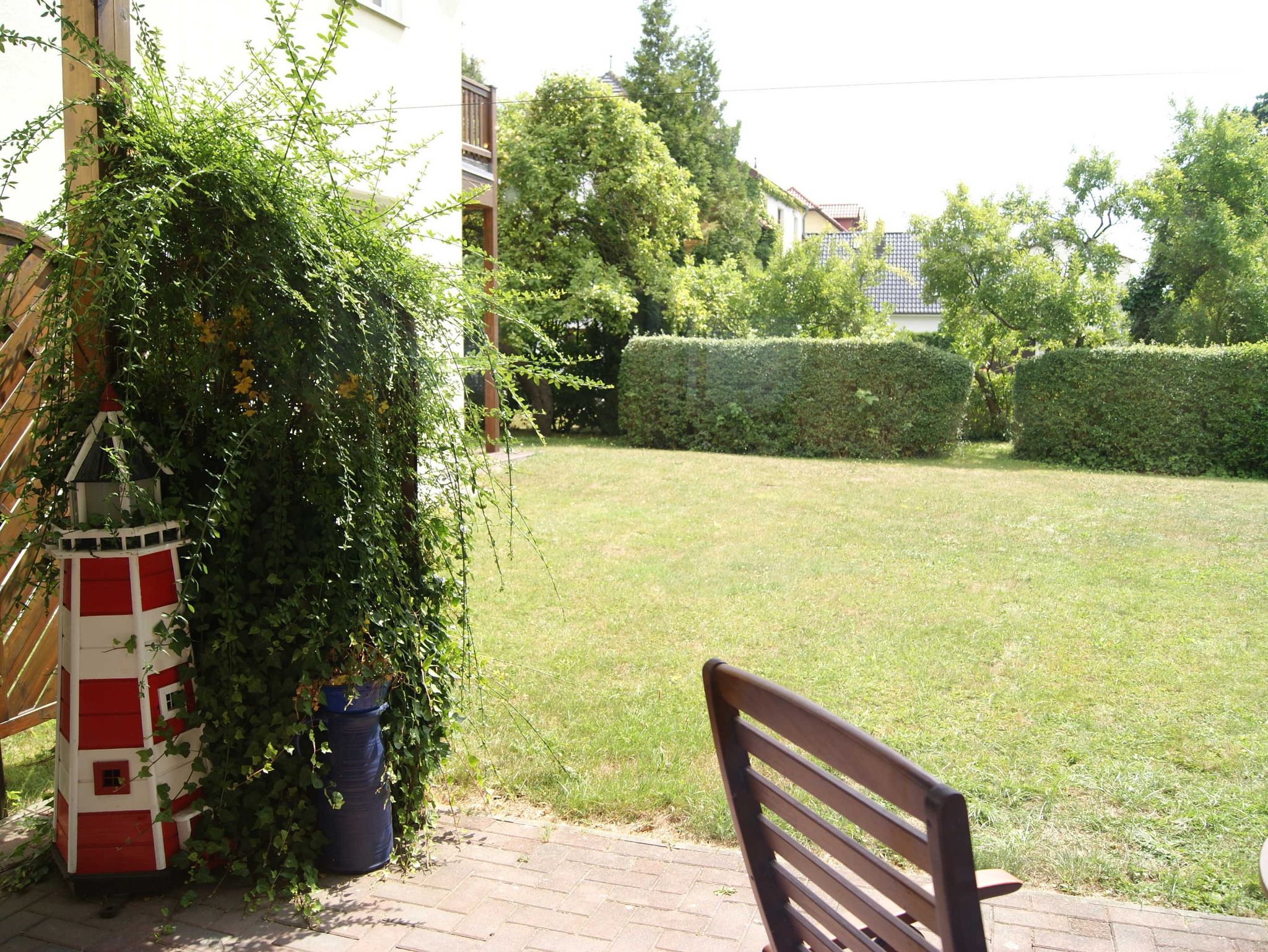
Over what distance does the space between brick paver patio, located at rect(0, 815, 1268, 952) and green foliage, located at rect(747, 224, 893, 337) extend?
15.9 m

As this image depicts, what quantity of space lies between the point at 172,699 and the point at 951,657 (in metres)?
4.16

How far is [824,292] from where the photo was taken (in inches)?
716

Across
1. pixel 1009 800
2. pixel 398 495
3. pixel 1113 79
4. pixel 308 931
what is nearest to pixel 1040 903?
pixel 1009 800

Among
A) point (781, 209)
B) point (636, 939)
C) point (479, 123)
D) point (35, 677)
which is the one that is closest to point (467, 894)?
point (636, 939)

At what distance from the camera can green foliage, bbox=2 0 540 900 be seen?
271cm

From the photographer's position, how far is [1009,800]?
144 inches

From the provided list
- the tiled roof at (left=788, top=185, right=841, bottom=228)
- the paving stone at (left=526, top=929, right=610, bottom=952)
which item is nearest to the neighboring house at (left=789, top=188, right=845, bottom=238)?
the tiled roof at (left=788, top=185, right=841, bottom=228)

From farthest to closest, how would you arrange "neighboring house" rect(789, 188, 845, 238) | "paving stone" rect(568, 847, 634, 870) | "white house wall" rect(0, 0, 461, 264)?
"neighboring house" rect(789, 188, 845, 238) → "white house wall" rect(0, 0, 461, 264) → "paving stone" rect(568, 847, 634, 870)

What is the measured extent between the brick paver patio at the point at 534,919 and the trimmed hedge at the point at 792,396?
43.0 ft

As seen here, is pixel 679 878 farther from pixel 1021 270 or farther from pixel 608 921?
pixel 1021 270

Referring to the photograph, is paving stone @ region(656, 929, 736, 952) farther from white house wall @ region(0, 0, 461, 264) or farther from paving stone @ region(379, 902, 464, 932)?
white house wall @ region(0, 0, 461, 264)

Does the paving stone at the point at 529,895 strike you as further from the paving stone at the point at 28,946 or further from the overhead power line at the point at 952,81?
the overhead power line at the point at 952,81

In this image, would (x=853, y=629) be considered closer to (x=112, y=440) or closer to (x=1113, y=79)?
(x=112, y=440)

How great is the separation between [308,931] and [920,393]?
560 inches
